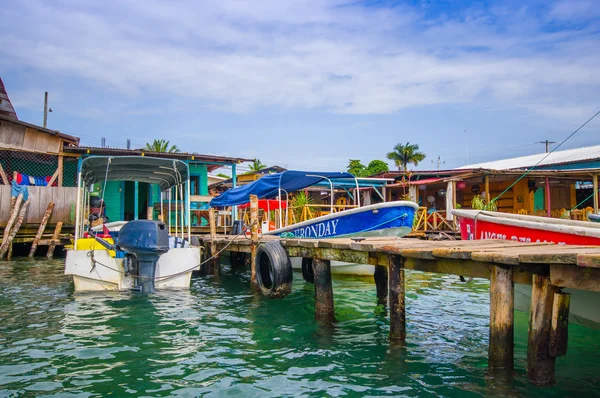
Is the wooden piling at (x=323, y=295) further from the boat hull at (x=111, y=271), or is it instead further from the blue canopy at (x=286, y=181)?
the blue canopy at (x=286, y=181)

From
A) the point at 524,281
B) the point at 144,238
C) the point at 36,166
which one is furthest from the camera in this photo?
the point at 36,166

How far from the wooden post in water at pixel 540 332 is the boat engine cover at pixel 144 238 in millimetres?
6652

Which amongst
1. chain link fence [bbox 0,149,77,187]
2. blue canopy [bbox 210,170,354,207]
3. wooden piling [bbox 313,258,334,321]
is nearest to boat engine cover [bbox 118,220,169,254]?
wooden piling [bbox 313,258,334,321]

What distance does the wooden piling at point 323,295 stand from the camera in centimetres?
795

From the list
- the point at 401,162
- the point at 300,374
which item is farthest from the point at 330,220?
the point at 401,162

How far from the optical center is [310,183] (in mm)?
13844

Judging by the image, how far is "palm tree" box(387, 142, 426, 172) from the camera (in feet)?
152

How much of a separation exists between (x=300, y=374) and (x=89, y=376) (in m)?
2.32

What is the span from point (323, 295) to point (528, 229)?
3431 millimetres

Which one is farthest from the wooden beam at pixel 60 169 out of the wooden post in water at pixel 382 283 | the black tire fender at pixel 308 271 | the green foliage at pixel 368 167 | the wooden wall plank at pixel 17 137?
the green foliage at pixel 368 167

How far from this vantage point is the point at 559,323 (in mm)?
4629

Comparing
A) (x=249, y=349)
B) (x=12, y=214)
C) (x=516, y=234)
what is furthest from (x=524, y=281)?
(x=12, y=214)

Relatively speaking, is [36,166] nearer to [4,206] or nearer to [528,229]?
[4,206]

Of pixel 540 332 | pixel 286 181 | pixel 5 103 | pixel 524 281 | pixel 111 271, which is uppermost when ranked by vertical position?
pixel 5 103
